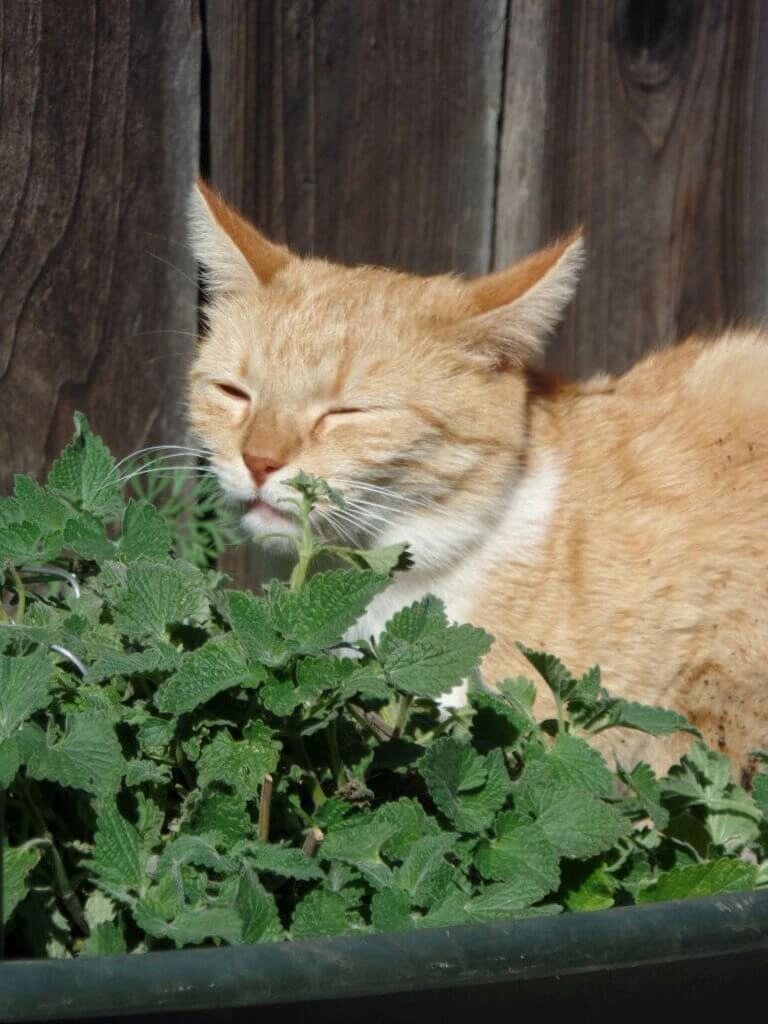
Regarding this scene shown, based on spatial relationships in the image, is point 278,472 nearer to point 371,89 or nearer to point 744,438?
point 744,438

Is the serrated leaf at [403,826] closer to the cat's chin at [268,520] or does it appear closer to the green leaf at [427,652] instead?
the green leaf at [427,652]

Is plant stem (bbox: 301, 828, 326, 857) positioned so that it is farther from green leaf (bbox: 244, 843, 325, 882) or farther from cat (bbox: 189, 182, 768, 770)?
cat (bbox: 189, 182, 768, 770)

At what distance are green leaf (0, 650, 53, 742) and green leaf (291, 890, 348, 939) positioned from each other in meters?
0.28

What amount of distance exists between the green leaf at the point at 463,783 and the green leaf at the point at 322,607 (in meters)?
0.14

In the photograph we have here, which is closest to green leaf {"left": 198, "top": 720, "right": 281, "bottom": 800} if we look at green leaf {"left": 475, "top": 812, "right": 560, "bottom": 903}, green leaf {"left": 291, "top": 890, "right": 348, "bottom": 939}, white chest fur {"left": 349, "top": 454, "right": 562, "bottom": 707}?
green leaf {"left": 291, "top": 890, "right": 348, "bottom": 939}

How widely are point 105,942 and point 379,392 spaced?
1.40m

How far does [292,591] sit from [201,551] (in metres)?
1.82

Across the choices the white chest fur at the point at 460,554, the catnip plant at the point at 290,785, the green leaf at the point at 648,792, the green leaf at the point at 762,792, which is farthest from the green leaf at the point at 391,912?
the white chest fur at the point at 460,554

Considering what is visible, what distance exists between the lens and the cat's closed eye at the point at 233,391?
93.7 inches

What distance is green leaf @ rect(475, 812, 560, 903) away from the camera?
3.61 feet

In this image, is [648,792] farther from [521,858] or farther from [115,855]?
[115,855]

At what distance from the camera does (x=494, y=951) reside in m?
0.95

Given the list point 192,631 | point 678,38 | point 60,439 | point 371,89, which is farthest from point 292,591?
point 678,38

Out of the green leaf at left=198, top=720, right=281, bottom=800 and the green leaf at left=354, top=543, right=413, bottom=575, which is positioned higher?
the green leaf at left=354, top=543, right=413, bottom=575
